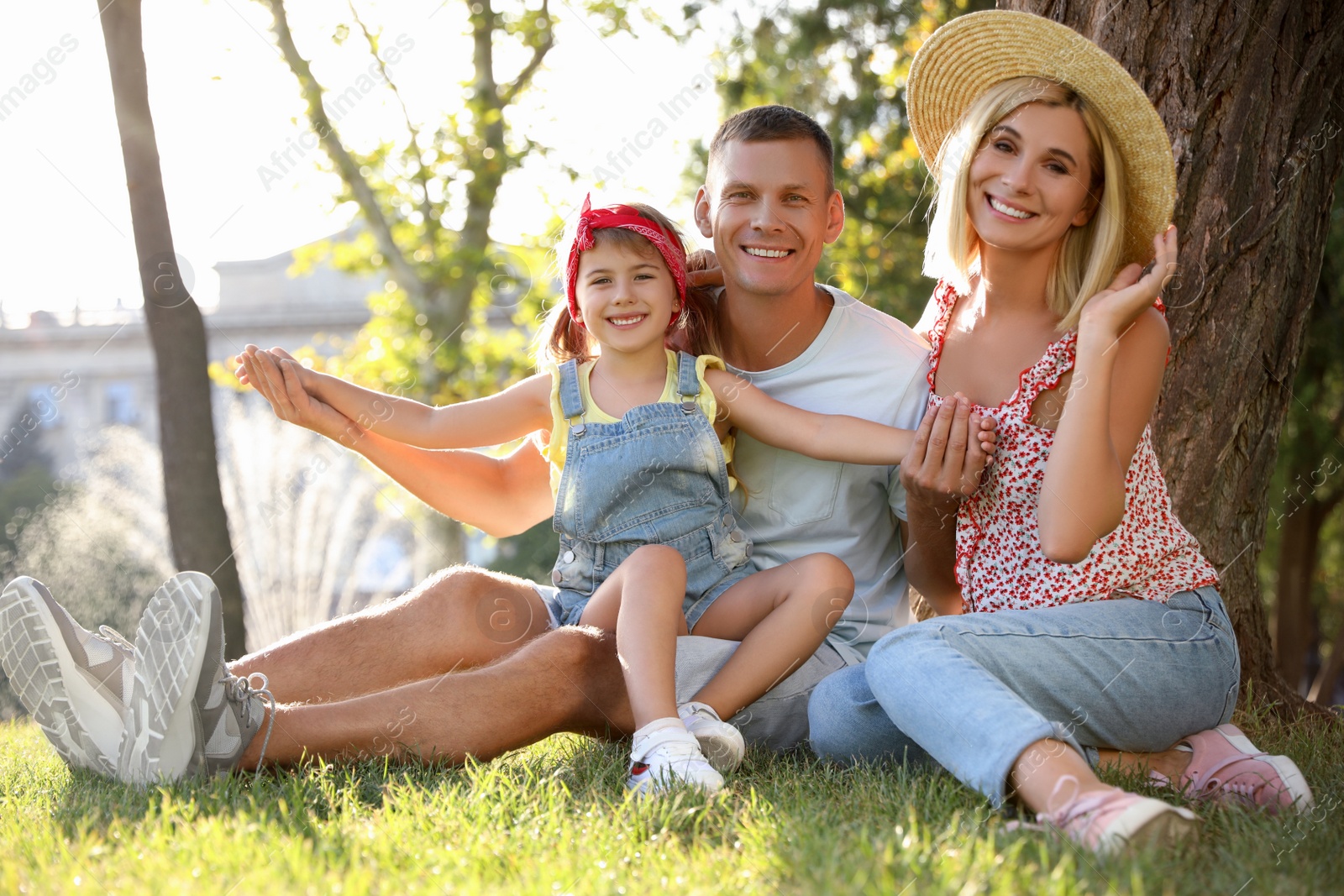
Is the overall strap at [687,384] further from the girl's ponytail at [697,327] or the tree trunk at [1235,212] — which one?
the tree trunk at [1235,212]

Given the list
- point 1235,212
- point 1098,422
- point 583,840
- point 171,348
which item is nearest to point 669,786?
point 583,840

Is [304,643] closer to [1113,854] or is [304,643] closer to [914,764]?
[914,764]

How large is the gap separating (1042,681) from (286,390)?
1.90m

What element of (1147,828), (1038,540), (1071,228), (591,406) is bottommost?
(1147,828)

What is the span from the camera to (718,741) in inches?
93.8

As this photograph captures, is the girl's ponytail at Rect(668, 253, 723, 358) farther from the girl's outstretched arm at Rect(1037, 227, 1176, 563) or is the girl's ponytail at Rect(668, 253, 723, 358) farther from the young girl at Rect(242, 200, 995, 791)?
the girl's outstretched arm at Rect(1037, 227, 1176, 563)

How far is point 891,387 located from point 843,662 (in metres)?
0.71

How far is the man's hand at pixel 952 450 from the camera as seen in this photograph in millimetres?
2488

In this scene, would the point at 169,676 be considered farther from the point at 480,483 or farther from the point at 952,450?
the point at 952,450

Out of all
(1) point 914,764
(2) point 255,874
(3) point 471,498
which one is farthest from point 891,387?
(2) point 255,874

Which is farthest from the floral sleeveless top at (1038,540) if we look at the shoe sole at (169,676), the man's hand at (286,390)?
the shoe sole at (169,676)

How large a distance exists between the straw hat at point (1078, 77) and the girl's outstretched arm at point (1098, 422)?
0.24 metres

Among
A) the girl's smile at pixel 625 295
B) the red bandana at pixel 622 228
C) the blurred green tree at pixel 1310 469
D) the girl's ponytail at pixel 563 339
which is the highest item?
the red bandana at pixel 622 228

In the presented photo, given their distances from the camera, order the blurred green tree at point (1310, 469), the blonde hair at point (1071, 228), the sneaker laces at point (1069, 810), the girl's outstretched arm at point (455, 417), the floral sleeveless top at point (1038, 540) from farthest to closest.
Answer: the blurred green tree at point (1310, 469), the girl's outstretched arm at point (455, 417), the blonde hair at point (1071, 228), the floral sleeveless top at point (1038, 540), the sneaker laces at point (1069, 810)
